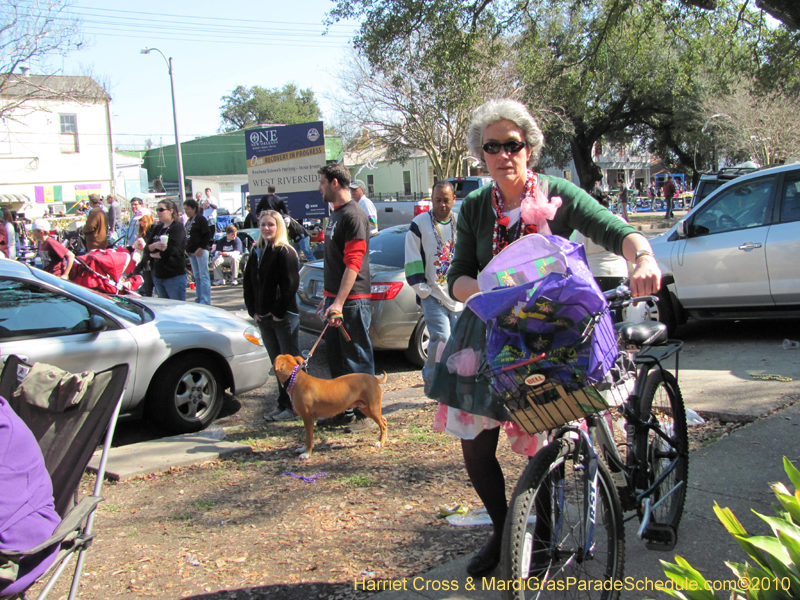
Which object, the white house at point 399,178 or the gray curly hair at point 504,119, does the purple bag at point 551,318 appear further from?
the white house at point 399,178

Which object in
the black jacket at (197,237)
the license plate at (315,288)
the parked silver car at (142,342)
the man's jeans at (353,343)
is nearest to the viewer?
the parked silver car at (142,342)

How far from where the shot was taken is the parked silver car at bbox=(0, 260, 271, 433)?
16.3 ft

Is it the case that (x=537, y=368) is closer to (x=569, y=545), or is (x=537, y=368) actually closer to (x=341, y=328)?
(x=569, y=545)

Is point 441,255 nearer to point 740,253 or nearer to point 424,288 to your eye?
point 424,288

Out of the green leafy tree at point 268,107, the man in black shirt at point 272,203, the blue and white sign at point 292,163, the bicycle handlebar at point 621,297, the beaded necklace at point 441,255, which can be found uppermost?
the green leafy tree at point 268,107

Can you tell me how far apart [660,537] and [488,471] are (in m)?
0.84

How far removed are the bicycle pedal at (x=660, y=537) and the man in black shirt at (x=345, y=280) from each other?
2867 mm

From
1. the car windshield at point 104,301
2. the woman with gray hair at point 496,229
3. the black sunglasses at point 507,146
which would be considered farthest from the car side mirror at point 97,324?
the black sunglasses at point 507,146

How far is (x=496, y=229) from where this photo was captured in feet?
8.91

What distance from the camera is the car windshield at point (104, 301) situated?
209 inches

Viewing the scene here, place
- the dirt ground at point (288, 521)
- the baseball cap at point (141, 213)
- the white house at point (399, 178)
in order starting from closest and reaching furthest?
the dirt ground at point (288, 521)
the baseball cap at point (141, 213)
the white house at point (399, 178)

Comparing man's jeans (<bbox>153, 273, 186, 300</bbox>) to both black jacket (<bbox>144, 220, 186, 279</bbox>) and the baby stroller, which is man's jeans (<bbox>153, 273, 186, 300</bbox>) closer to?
black jacket (<bbox>144, 220, 186, 279</bbox>)

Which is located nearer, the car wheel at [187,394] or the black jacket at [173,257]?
the car wheel at [187,394]

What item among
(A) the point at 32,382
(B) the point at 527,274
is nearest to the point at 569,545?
(B) the point at 527,274
